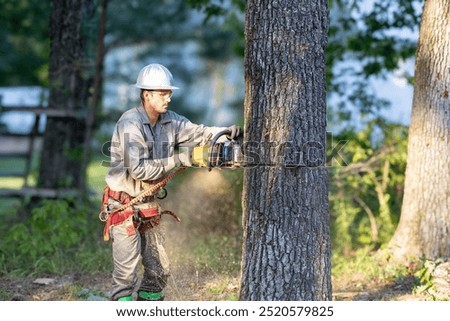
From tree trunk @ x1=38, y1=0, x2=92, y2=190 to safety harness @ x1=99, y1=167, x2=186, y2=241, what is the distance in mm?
4683

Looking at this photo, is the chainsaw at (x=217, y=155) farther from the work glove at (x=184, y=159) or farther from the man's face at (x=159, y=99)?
the man's face at (x=159, y=99)

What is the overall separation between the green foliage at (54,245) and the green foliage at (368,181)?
308 centimetres

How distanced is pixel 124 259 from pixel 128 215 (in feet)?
1.11

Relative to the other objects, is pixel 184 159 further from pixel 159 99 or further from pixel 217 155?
pixel 159 99

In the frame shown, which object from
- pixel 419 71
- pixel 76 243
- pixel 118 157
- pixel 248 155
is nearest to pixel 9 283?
pixel 76 243

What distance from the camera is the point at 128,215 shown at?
585 centimetres

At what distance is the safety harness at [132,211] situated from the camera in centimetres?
586

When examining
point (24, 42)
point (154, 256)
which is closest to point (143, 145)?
point (154, 256)

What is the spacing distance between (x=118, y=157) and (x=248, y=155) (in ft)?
3.52

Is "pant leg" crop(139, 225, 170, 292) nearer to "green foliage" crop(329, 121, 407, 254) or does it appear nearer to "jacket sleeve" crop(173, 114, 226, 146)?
"jacket sleeve" crop(173, 114, 226, 146)

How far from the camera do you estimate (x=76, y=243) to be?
880 cm

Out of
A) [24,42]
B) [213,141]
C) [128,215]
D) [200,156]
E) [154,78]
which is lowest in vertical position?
[128,215]

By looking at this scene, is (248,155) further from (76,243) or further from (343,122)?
(343,122)

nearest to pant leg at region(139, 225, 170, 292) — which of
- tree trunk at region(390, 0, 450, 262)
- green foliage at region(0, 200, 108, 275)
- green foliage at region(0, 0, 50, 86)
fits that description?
green foliage at region(0, 200, 108, 275)
